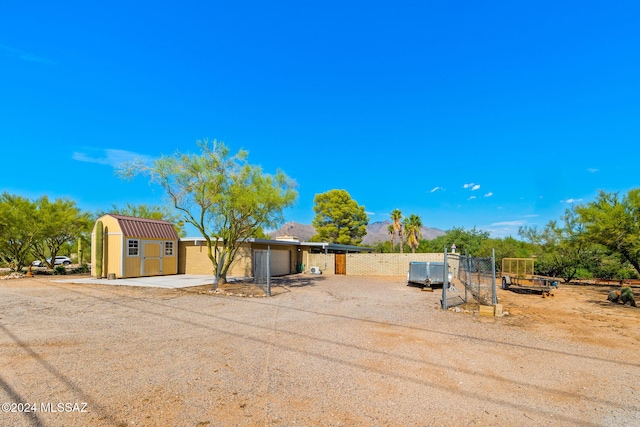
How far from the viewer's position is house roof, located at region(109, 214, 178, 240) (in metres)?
18.7

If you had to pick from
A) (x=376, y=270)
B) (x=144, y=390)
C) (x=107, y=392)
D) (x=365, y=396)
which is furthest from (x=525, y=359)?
(x=376, y=270)

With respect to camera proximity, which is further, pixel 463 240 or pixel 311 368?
pixel 463 240

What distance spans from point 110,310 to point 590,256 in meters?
26.7

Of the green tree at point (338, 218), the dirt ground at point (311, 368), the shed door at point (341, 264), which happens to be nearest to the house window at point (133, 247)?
the dirt ground at point (311, 368)

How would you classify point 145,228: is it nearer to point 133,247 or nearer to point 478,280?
point 133,247

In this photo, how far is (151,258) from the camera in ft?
66.5

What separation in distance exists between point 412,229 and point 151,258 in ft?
93.9

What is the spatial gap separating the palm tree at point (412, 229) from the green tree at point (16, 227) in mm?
34215

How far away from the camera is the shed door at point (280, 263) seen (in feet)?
75.7

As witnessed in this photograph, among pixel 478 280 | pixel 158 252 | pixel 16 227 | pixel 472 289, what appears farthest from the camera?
pixel 16 227

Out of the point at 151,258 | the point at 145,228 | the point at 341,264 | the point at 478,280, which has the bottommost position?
the point at 341,264

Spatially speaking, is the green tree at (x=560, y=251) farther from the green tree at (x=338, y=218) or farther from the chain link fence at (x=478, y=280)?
the green tree at (x=338, y=218)

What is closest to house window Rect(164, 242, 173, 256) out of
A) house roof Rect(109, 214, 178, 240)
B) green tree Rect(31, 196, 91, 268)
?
house roof Rect(109, 214, 178, 240)

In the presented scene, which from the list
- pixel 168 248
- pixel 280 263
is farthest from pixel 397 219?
pixel 168 248
